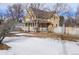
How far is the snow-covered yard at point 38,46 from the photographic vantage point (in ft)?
5.37

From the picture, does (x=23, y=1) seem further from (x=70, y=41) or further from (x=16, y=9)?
(x=70, y=41)

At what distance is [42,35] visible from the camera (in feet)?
5.44

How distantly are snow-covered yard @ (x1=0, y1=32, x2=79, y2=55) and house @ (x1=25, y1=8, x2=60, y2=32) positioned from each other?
0.34 ft

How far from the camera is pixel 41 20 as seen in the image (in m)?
1.65

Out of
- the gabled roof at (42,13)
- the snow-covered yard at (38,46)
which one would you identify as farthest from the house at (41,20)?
the snow-covered yard at (38,46)

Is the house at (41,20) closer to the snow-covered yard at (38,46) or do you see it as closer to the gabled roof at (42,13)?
the gabled roof at (42,13)

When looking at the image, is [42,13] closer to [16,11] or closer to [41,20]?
[41,20]

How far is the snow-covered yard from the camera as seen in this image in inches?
64.5

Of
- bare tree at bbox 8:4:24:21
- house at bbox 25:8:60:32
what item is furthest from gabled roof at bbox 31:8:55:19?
bare tree at bbox 8:4:24:21

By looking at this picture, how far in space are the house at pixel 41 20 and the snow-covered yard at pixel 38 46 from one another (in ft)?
0.34

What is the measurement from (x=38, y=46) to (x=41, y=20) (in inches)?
8.8

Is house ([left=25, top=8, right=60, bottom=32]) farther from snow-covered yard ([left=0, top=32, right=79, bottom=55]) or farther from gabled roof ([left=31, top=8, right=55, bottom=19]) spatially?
snow-covered yard ([left=0, top=32, right=79, bottom=55])

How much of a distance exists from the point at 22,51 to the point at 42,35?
0.22 meters

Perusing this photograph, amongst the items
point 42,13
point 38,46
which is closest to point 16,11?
point 42,13
